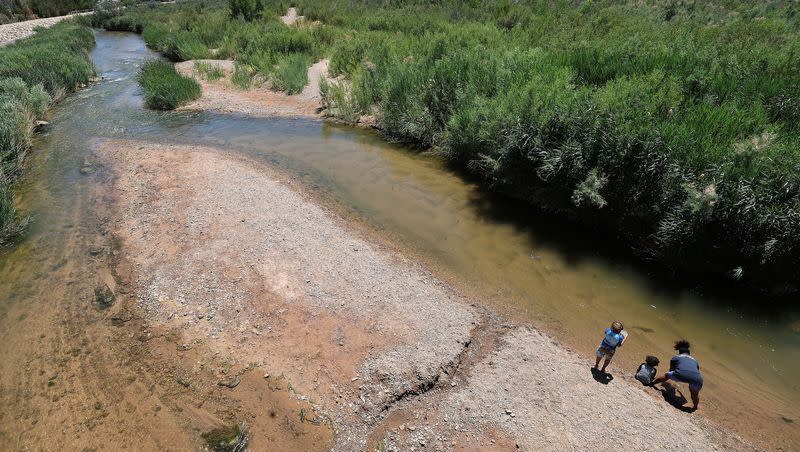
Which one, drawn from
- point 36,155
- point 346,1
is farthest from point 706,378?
point 346,1

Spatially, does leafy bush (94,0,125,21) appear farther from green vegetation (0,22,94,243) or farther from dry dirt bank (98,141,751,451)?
dry dirt bank (98,141,751,451)

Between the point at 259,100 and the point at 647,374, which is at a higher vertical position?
the point at 647,374

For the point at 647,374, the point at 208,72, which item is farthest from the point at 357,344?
the point at 208,72

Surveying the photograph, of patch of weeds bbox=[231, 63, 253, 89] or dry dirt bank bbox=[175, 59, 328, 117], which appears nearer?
dry dirt bank bbox=[175, 59, 328, 117]

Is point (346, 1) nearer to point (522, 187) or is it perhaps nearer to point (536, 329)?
point (522, 187)

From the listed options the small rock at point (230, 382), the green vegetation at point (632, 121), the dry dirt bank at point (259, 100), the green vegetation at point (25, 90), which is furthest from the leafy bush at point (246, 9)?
the small rock at point (230, 382)

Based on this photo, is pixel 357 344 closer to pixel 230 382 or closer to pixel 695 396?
pixel 230 382

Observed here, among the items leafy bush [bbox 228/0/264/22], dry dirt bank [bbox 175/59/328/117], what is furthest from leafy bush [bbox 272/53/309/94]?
leafy bush [bbox 228/0/264/22]
